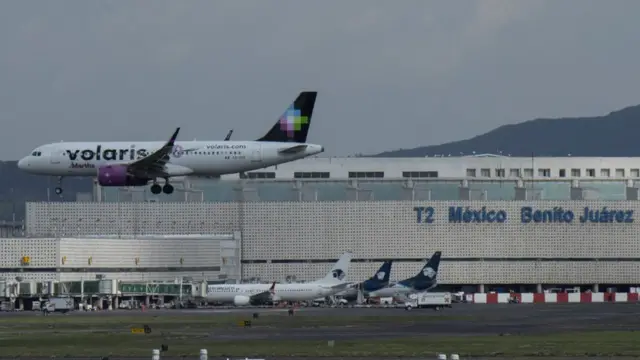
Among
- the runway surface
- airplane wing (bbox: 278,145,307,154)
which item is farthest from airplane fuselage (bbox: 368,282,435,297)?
airplane wing (bbox: 278,145,307,154)

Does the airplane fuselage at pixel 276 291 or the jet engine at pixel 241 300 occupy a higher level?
the airplane fuselage at pixel 276 291

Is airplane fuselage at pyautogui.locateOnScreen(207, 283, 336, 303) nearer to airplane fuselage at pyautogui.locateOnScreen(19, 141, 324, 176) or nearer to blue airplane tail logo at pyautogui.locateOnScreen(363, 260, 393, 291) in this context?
blue airplane tail logo at pyautogui.locateOnScreen(363, 260, 393, 291)

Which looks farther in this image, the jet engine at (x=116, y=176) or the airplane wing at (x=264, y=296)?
the airplane wing at (x=264, y=296)

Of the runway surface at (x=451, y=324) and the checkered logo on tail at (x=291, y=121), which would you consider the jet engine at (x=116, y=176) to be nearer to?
the runway surface at (x=451, y=324)

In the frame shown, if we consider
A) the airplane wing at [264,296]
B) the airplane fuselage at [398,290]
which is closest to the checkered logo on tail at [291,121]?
the airplane wing at [264,296]

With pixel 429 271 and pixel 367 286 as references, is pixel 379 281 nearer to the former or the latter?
pixel 367 286

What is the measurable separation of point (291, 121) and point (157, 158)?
1676cm

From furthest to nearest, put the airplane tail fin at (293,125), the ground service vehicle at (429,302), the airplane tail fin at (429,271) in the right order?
the airplane tail fin at (429,271) → the ground service vehicle at (429,302) → the airplane tail fin at (293,125)

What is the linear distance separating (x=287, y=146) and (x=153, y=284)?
2339 inches

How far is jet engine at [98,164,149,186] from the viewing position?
129m

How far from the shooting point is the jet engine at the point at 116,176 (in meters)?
129

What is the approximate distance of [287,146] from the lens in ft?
431

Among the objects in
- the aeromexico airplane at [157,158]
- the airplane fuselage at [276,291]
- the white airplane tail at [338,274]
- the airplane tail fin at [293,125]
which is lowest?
the airplane fuselage at [276,291]

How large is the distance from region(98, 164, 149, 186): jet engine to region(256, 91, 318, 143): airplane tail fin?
13955mm
